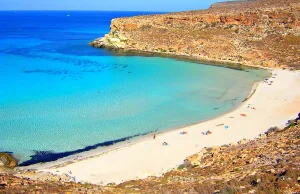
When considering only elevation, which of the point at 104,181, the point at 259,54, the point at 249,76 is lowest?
the point at 104,181

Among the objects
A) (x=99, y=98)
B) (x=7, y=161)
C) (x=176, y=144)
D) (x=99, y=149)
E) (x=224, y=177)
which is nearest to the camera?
(x=224, y=177)

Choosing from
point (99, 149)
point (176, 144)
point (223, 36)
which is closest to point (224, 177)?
point (176, 144)

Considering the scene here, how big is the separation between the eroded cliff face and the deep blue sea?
657 centimetres

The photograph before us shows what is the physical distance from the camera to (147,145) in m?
21.2

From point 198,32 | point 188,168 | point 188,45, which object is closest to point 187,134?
point 188,168

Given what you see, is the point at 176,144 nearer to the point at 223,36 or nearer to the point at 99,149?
the point at 99,149

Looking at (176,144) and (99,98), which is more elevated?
(99,98)

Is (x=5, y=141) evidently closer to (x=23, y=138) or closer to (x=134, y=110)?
(x=23, y=138)

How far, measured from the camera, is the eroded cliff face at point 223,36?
171 ft

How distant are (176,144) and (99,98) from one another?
12.5 metres

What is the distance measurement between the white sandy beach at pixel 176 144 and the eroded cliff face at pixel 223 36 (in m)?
20.4

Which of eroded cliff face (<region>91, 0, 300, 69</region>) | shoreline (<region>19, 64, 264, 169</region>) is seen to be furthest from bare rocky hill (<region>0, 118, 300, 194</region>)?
eroded cliff face (<region>91, 0, 300, 69</region>)

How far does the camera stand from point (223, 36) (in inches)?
2333

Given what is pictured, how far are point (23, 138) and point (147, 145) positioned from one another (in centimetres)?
814
